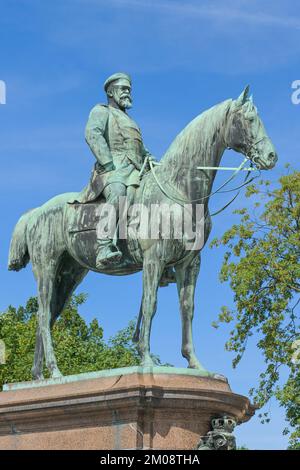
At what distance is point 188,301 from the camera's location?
536 inches

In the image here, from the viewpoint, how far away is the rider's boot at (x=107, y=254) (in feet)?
44.0

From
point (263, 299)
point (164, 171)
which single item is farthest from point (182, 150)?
point (263, 299)

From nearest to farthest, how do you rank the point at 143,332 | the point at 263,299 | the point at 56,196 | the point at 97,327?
the point at 143,332 → the point at 56,196 → the point at 263,299 → the point at 97,327

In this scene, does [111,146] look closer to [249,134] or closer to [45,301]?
[249,134]

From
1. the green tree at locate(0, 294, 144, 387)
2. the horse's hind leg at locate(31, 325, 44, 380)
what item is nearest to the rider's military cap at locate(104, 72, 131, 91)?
the horse's hind leg at locate(31, 325, 44, 380)

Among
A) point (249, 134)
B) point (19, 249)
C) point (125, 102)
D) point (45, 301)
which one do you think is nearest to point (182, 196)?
point (249, 134)

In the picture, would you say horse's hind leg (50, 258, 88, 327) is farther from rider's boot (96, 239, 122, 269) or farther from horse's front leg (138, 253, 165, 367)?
horse's front leg (138, 253, 165, 367)

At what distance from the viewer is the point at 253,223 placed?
30219 millimetres

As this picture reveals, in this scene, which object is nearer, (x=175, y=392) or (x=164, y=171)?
(x=175, y=392)

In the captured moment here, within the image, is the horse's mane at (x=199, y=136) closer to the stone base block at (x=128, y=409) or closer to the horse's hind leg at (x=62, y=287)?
the horse's hind leg at (x=62, y=287)

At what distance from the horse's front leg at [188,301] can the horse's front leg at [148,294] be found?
1.70 feet
